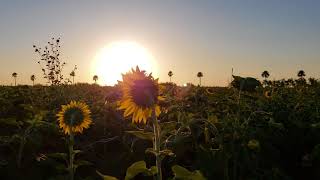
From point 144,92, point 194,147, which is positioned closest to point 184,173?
point 144,92

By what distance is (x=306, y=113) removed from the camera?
7.37 m

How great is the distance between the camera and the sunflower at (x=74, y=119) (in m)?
6.37

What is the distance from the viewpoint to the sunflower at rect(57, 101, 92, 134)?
637 cm

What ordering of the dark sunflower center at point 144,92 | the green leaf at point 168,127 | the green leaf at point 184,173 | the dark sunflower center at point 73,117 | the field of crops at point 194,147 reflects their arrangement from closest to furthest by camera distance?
the green leaf at point 184,173 → the green leaf at point 168,127 → the dark sunflower center at point 144,92 → the field of crops at point 194,147 → the dark sunflower center at point 73,117

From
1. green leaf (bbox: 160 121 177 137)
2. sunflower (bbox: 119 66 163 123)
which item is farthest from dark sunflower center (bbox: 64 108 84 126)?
sunflower (bbox: 119 66 163 123)

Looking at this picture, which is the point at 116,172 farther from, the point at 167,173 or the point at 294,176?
the point at 294,176

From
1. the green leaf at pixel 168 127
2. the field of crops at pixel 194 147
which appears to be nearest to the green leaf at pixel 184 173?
the field of crops at pixel 194 147

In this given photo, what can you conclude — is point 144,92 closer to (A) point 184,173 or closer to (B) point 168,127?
(B) point 168,127

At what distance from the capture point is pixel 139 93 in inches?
159

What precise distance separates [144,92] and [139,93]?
0.13 ft

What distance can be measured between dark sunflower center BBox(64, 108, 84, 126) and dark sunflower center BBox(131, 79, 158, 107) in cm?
238

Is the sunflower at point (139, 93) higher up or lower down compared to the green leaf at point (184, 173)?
higher up

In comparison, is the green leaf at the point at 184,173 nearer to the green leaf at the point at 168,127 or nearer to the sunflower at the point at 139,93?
the green leaf at the point at 168,127

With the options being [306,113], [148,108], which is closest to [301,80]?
[306,113]
